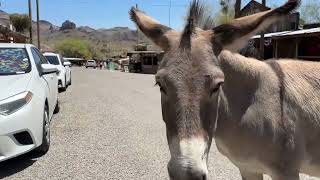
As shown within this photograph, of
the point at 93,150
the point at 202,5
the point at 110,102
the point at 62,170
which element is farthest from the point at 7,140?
the point at 110,102

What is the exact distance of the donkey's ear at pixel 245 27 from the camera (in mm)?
2867

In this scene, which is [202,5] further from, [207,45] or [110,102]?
[110,102]

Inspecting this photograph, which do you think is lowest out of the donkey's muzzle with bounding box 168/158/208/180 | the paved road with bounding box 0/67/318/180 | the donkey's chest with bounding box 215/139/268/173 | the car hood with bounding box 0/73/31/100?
the paved road with bounding box 0/67/318/180

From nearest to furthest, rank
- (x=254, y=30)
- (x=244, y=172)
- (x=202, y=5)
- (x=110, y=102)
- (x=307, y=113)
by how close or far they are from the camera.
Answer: (x=254, y=30) → (x=202, y=5) → (x=307, y=113) → (x=244, y=172) → (x=110, y=102)

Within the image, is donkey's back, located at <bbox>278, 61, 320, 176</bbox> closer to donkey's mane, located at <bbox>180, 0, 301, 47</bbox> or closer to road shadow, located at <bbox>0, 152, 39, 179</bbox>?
Answer: donkey's mane, located at <bbox>180, 0, 301, 47</bbox>

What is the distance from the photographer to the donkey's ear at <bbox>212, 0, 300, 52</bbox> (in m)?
2.87

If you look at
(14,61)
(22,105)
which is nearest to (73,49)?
(14,61)

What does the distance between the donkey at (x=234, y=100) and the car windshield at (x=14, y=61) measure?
189 inches

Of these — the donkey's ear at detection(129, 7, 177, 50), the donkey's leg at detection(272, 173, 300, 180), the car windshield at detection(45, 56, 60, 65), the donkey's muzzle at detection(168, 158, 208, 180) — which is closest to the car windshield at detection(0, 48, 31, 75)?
the donkey's ear at detection(129, 7, 177, 50)

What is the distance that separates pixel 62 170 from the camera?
6.51 metres

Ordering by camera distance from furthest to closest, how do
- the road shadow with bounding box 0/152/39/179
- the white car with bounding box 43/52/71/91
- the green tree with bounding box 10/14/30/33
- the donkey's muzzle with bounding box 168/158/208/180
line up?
the green tree with bounding box 10/14/30/33, the white car with bounding box 43/52/71/91, the road shadow with bounding box 0/152/39/179, the donkey's muzzle with bounding box 168/158/208/180

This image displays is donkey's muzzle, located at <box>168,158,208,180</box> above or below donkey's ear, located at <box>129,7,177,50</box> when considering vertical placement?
below

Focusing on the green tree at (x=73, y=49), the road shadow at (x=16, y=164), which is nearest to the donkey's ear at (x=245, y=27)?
the road shadow at (x=16, y=164)

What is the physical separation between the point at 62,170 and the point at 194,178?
171 inches
